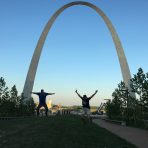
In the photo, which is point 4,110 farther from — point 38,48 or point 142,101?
point 142,101

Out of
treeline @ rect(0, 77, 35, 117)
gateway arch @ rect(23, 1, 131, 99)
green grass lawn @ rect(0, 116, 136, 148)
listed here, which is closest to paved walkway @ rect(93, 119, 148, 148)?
Result: green grass lawn @ rect(0, 116, 136, 148)

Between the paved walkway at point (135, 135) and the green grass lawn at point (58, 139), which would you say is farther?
the paved walkway at point (135, 135)

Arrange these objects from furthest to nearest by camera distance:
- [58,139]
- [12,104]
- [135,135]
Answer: [12,104]
[135,135]
[58,139]

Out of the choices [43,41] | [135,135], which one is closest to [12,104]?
[43,41]

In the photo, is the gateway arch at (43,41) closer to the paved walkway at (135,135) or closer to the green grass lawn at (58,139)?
the paved walkway at (135,135)

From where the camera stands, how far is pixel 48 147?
11445 mm

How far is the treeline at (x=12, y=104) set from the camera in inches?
2077

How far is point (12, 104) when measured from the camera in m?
57.0

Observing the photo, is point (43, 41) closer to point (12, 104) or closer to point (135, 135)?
point (12, 104)

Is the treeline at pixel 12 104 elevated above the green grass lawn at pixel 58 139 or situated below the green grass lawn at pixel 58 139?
above

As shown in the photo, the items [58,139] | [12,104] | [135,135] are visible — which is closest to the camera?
[58,139]

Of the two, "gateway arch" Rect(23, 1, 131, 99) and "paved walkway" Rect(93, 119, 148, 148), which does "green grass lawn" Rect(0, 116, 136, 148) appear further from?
"gateway arch" Rect(23, 1, 131, 99)

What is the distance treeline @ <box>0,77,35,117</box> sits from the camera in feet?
173

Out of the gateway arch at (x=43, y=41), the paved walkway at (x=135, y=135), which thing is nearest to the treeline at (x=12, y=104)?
the gateway arch at (x=43, y=41)
